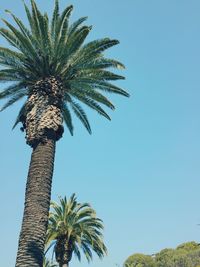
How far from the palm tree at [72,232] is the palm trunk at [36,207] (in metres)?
18.8

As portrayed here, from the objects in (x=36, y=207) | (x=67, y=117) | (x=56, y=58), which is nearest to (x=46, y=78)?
(x=56, y=58)

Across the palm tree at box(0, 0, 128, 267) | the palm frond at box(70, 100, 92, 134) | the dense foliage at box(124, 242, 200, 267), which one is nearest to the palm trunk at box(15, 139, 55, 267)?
the palm tree at box(0, 0, 128, 267)

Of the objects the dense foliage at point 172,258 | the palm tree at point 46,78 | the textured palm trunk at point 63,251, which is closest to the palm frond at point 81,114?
the palm tree at point 46,78

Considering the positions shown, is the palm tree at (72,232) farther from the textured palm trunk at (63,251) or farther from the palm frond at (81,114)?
the palm frond at (81,114)

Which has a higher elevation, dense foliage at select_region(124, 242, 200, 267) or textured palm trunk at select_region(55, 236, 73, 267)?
dense foliage at select_region(124, 242, 200, 267)

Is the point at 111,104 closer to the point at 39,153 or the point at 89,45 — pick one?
the point at 89,45

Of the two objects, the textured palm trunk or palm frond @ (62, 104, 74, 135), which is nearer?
palm frond @ (62, 104, 74, 135)

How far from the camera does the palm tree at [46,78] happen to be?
1661 cm

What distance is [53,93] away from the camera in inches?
730

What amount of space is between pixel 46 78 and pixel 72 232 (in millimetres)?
19453

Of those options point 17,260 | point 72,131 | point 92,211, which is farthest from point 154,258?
point 17,260

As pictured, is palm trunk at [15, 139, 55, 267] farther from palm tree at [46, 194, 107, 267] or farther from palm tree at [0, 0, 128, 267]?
palm tree at [46, 194, 107, 267]

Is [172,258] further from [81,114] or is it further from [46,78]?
[46,78]

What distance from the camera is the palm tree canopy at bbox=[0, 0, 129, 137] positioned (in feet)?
62.4
